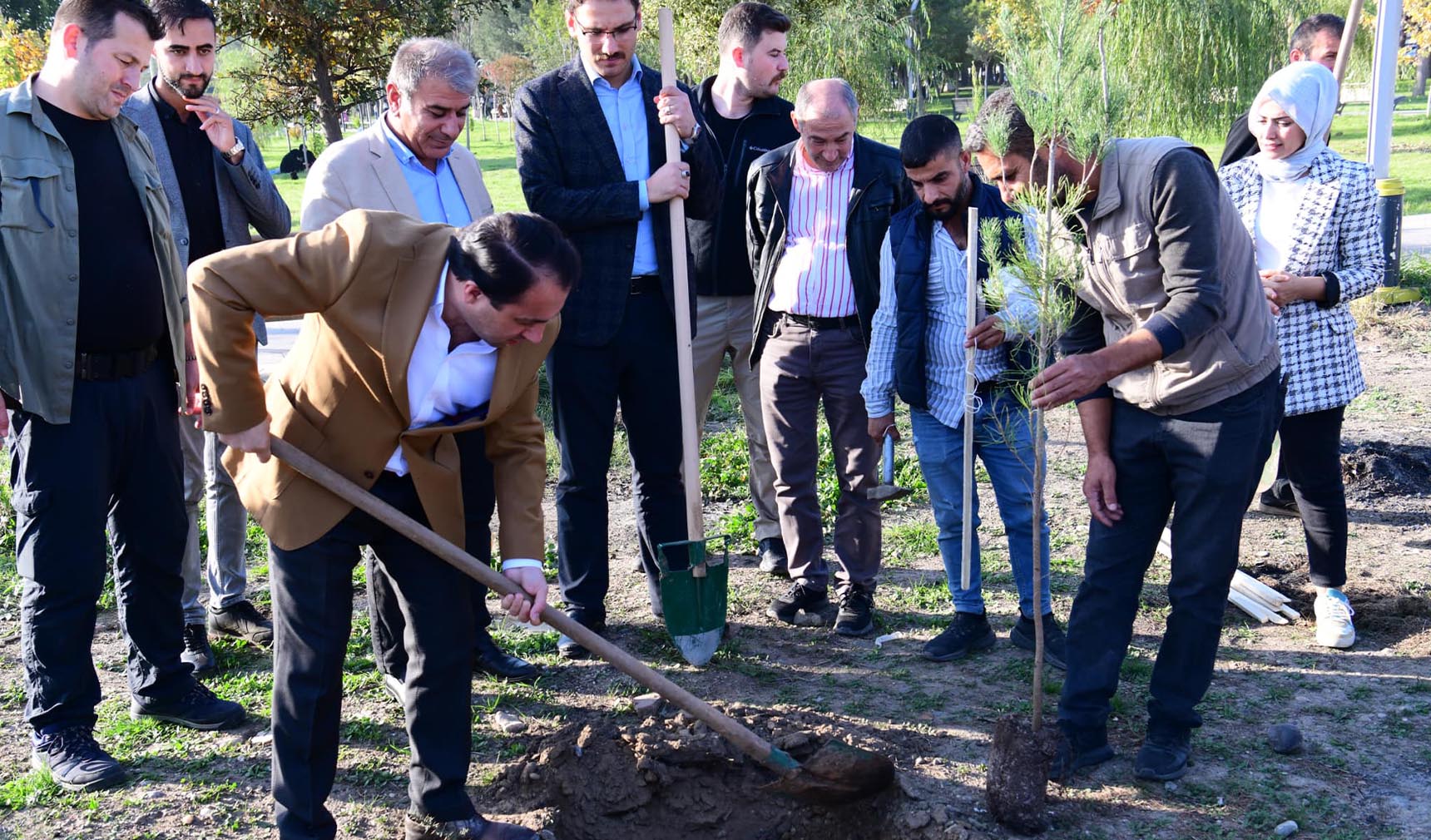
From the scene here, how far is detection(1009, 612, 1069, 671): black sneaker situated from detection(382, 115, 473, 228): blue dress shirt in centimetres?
265

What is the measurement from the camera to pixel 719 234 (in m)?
5.57

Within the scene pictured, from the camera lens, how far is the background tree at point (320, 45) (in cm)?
819

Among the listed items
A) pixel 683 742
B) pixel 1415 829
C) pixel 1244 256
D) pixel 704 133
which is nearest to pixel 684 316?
Result: pixel 704 133

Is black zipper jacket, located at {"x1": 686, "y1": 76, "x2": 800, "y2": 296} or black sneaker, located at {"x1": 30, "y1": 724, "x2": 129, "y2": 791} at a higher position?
black zipper jacket, located at {"x1": 686, "y1": 76, "x2": 800, "y2": 296}

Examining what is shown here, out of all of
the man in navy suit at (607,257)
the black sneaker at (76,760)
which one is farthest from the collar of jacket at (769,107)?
the black sneaker at (76,760)

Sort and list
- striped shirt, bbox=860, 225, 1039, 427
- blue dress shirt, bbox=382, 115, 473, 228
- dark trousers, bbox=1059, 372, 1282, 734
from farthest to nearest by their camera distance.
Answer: striped shirt, bbox=860, 225, 1039, 427, blue dress shirt, bbox=382, 115, 473, 228, dark trousers, bbox=1059, 372, 1282, 734

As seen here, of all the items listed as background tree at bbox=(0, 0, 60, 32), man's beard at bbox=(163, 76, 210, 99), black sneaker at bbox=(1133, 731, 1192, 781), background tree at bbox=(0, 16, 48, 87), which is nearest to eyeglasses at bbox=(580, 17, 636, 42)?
man's beard at bbox=(163, 76, 210, 99)

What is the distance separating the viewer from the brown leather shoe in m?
3.41

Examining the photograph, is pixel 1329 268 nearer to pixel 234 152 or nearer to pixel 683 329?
pixel 683 329

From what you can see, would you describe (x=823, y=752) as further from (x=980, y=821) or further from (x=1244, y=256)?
(x=1244, y=256)

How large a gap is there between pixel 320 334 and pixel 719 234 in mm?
2713

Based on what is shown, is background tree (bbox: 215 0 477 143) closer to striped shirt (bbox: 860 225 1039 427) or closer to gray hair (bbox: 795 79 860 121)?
gray hair (bbox: 795 79 860 121)

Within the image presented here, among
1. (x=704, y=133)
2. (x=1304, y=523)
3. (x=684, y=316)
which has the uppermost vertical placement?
(x=704, y=133)

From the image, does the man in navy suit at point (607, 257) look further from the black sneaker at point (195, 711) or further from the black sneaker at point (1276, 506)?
the black sneaker at point (1276, 506)
